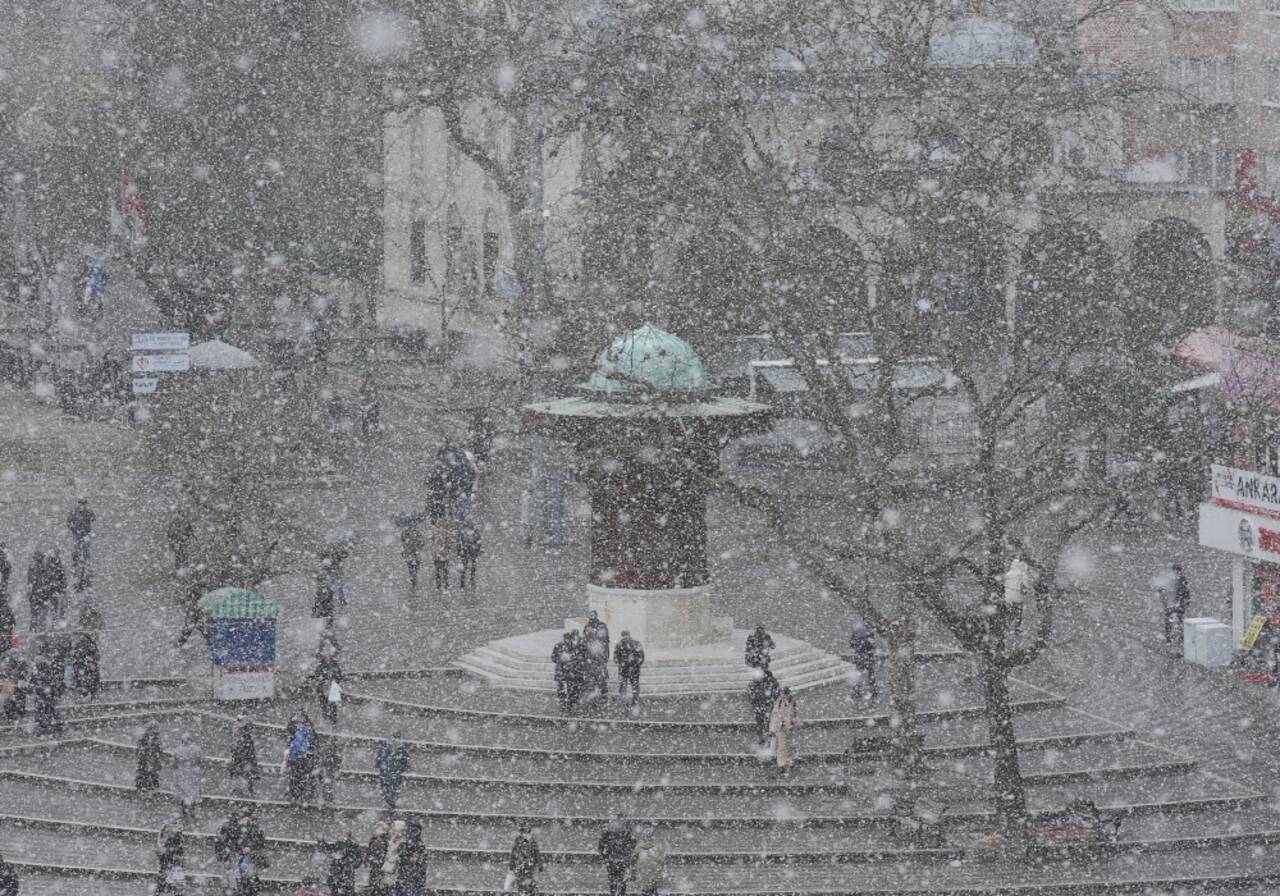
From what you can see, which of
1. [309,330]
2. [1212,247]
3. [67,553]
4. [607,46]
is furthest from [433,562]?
[1212,247]

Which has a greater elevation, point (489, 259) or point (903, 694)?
point (489, 259)

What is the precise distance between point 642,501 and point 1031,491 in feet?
17.9

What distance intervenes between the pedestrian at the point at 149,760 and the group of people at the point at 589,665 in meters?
4.83

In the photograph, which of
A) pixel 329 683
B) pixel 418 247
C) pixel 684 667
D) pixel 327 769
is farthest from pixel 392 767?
pixel 418 247

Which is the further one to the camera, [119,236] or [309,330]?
[119,236]

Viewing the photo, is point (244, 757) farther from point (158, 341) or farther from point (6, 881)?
point (158, 341)

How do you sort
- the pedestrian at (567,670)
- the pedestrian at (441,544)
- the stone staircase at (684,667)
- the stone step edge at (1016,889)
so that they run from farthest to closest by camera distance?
1. the pedestrian at (441,544)
2. the stone staircase at (684,667)
3. the pedestrian at (567,670)
4. the stone step edge at (1016,889)

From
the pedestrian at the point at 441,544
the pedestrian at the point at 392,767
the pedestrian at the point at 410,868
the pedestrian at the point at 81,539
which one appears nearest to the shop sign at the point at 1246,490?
the pedestrian at the point at 441,544

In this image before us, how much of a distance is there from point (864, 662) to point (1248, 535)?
223 inches

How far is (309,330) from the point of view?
51.7 metres

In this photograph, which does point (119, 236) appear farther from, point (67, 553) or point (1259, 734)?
point (1259, 734)

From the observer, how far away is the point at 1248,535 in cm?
2884

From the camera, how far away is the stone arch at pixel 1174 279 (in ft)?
145

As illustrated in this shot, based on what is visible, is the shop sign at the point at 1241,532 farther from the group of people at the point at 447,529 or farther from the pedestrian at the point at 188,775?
the pedestrian at the point at 188,775
